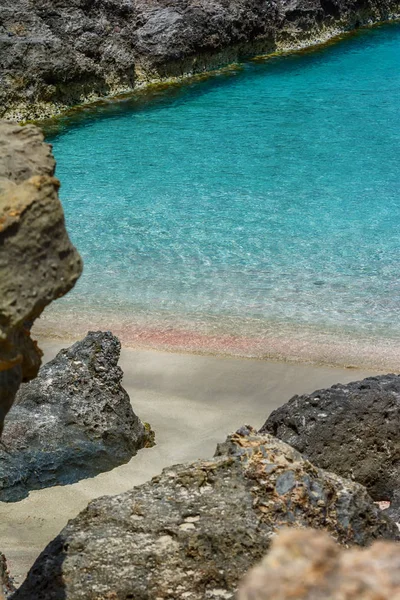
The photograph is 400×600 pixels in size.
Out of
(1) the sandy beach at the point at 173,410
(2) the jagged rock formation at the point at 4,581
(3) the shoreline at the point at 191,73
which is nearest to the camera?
(2) the jagged rock formation at the point at 4,581

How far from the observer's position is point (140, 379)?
23.2ft

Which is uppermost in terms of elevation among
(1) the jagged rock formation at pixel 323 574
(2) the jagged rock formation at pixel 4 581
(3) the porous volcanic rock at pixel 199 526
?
(1) the jagged rock formation at pixel 323 574

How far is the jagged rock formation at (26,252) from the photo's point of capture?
2.36 meters

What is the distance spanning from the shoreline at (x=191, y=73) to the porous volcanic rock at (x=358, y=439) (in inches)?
385

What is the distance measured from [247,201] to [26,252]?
8980 millimetres

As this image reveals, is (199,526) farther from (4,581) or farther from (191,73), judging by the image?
(191,73)

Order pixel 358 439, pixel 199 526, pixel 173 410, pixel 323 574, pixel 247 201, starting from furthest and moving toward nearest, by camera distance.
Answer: pixel 247 201, pixel 173 410, pixel 358 439, pixel 199 526, pixel 323 574

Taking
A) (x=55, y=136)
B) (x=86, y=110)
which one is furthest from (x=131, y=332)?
(x=86, y=110)

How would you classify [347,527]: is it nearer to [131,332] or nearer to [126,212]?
[131,332]

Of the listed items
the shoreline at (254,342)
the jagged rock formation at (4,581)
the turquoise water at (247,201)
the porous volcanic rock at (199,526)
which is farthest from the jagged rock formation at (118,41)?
the porous volcanic rock at (199,526)

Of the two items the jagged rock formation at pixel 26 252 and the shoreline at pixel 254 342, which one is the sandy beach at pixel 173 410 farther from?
the jagged rock formation at pixel 26 252

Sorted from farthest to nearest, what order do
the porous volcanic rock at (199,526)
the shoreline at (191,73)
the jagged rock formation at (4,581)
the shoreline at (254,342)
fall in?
the shoreline at (191,73) < the shoreline at (254,342) < the jagged rock formation at (4,581) < the porous volcanic rock at (199,526)

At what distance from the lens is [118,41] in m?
15.4

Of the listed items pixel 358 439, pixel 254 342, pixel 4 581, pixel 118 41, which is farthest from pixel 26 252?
pixel 118 41
